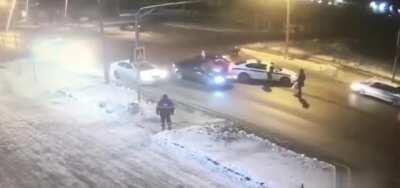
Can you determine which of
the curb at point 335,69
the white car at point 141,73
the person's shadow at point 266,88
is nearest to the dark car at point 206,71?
the white car at point 141,73

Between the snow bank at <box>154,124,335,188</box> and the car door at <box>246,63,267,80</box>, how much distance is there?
31.9ft

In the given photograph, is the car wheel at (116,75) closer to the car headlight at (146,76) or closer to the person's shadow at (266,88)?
the car headlight at (146,76)

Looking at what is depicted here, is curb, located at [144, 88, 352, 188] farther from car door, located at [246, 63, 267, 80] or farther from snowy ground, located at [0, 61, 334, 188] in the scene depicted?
car door, located at [246, 63, 267, 80]

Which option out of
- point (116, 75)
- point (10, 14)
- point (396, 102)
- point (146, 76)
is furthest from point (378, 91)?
point (10, 14)

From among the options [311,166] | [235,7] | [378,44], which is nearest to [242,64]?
[311,166]

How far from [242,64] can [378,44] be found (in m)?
23.0

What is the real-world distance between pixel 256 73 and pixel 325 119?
8.16 meters

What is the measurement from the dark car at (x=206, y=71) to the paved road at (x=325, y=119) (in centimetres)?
61

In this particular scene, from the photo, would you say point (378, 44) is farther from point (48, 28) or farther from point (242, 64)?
point (48, 28)

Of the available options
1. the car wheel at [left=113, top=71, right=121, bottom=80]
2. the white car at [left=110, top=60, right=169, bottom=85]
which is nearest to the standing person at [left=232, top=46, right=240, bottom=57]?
the white car at [left=110, top=60, right=169, bottom=85]

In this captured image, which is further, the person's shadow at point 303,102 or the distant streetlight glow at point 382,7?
the distant streetlight glow at point 382,7

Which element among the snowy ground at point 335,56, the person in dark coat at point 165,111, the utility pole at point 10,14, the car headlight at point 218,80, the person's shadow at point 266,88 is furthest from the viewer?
the utility pole at point 10,14

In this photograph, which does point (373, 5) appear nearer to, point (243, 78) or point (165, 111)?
point (243, 78)

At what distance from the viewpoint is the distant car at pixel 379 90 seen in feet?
113
